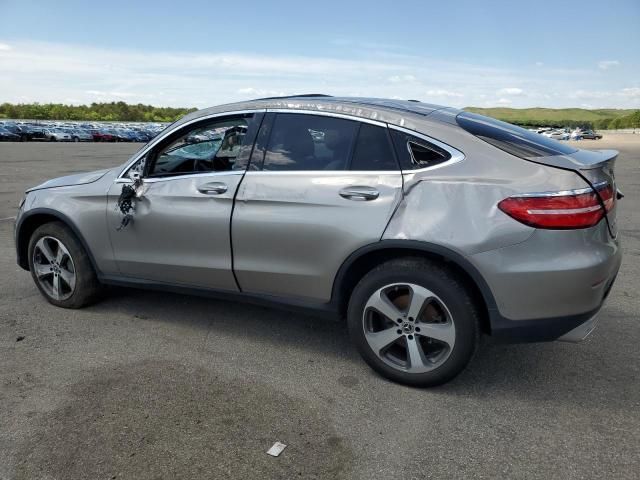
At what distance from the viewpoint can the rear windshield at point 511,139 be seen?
317 cm

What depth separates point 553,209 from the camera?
289 cm

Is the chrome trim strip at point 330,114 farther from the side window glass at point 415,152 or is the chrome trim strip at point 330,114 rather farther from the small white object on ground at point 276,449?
the small white object on ground at point 276,449

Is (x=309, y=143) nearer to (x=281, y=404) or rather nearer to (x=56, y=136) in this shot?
(x=281, y=404)

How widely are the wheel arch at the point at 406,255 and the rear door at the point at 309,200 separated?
0.05 meters

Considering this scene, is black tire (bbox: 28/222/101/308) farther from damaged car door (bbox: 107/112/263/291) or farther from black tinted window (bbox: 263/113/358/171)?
black tinted window (bbox: 263/113/358/171)

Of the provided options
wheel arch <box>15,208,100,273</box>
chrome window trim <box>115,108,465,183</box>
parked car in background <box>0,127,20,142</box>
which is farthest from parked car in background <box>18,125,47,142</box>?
chrome window trim <box>115,108,465,183</box>

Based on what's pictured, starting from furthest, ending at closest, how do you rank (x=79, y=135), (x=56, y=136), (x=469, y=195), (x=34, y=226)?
(x=79, y=135), (x=56, y=136), (x=34, y=226), (x=469, y=195)

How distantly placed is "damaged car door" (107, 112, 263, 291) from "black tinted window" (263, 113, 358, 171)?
0.19m

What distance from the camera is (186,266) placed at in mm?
3980

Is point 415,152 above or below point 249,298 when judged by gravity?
above

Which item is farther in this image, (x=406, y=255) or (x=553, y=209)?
(x=406, y=255)

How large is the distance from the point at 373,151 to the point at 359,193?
0.29m

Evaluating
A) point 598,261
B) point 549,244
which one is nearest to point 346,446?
point 549,244

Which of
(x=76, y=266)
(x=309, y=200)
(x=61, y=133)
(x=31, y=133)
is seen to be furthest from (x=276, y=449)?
(x=61, y=133)
